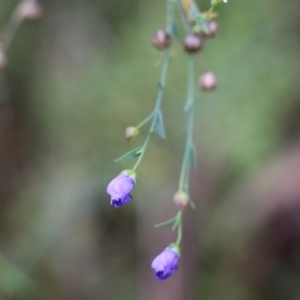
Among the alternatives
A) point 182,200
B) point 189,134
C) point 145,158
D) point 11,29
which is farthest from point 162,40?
point 11,29

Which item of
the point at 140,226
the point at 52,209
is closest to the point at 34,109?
the point at 52,209

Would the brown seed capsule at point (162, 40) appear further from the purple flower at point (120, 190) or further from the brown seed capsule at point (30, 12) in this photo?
the brown seed capsule at point (30, 12)

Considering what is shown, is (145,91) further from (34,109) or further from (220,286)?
(220,286)

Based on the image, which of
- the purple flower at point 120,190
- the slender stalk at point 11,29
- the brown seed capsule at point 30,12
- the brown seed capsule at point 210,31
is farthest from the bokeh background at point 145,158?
the purple flower at point 120,190

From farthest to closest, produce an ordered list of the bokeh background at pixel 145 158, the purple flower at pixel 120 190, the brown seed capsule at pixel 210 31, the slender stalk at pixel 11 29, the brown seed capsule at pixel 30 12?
the bokeh background at pixel 145 158 → the slender stalk at pixel 11 29 → the brown seed capsule at pixel 30 12 → the brown seed capsule at pixel 210 31 → the purple flower at pixel 120 190

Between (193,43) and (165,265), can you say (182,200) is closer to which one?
(165,265)

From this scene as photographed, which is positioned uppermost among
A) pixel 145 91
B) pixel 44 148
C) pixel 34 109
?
pixel 34 109

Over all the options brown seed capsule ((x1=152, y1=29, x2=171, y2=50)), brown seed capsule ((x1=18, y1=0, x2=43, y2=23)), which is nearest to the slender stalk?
brown seed capsule ((x1=18, y1=0, x2=43, y2=23))

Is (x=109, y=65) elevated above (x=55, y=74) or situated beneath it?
→ situated beneath

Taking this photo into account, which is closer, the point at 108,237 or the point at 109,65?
the point at 109,65
